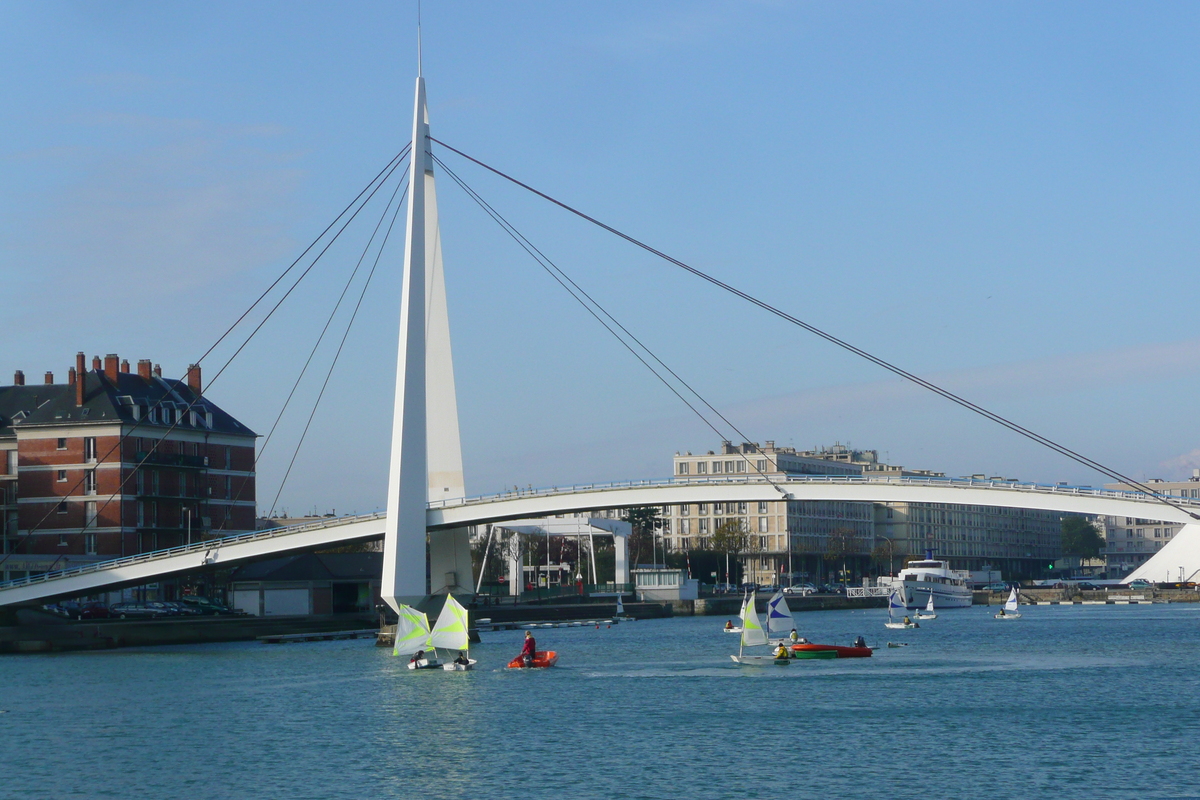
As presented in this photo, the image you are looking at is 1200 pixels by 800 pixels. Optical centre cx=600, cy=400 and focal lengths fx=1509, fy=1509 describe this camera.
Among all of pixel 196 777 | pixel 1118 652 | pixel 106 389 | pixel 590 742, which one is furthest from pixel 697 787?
pixel 106 389

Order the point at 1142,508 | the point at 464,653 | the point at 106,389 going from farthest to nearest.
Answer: the point at 106,389 < the point at 1142,508 < the point at 464,653

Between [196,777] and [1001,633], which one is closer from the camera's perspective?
[196,777]

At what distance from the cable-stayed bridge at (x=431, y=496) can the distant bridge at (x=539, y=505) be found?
45mm

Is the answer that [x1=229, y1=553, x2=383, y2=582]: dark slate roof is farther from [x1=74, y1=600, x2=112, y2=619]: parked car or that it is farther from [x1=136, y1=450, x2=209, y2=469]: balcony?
[x1=136, y1=450, x2=209, y2=469]: balcony

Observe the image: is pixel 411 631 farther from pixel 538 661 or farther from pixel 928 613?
pixel 928 613

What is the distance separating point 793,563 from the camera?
183125 millimetres

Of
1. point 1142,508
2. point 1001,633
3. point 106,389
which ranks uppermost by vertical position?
point 106,389

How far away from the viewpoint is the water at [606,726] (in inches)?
1227

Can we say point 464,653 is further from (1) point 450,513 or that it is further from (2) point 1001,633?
(2) point 1001,633

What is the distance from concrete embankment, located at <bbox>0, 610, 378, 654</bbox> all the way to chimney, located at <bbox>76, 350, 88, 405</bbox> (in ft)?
72.4

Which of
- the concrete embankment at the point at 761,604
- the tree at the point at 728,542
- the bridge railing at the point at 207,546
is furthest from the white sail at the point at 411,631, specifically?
the tree at the point at 728,542

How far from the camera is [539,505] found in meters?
69.2

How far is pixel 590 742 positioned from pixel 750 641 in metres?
23.2

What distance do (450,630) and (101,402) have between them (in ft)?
150
